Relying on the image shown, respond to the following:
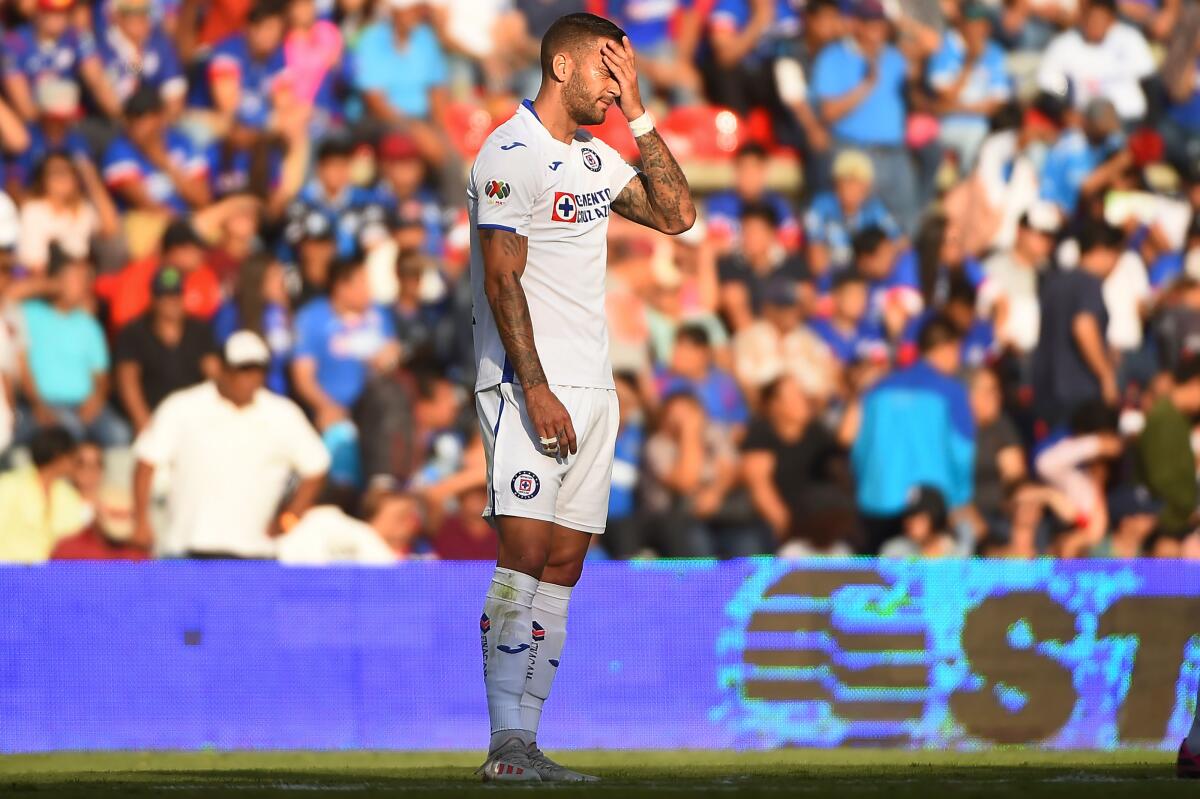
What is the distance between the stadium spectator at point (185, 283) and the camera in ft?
36.5

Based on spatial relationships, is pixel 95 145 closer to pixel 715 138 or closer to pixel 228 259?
pixel 228 259

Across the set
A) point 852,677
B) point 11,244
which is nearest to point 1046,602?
point 852,677

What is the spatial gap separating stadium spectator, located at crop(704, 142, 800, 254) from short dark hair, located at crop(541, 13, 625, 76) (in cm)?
616

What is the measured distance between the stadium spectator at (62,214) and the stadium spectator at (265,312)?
96 cm

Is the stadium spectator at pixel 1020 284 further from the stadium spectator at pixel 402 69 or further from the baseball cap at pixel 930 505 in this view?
the stadium spectator at pixel 402 69

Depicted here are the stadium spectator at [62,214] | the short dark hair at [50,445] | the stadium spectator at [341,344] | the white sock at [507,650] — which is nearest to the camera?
the white sock at [507,650]

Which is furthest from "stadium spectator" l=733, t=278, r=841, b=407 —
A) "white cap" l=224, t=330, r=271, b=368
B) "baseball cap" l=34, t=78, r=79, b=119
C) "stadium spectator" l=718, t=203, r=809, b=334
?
"baseball cap" l=34, t=78, r=79, b=119

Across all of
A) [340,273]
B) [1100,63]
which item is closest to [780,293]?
[340,273]

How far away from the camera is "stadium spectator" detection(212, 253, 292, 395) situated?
1113 centimetres

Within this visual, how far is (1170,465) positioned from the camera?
1075 centimetres

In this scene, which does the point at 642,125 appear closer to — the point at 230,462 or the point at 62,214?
the point at 230,462

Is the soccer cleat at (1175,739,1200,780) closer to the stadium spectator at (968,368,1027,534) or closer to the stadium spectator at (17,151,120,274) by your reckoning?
the stadium spectator at (968,368,1027,534)

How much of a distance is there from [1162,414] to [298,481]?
4.85 metres

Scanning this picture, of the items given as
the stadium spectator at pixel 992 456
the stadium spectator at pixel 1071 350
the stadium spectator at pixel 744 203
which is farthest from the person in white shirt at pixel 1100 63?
the stadium spectator at pixel 992 456
